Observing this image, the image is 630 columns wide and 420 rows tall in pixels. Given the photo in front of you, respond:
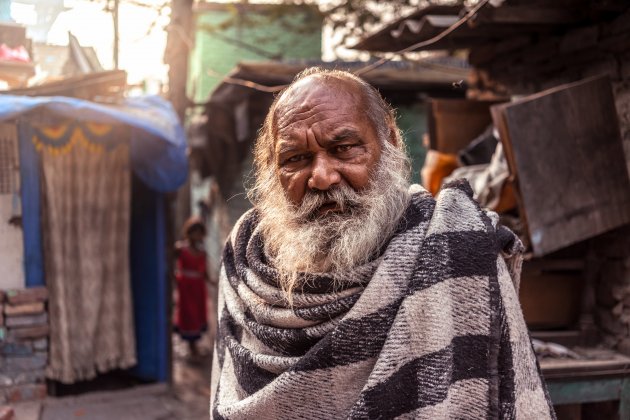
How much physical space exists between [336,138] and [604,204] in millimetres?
2710

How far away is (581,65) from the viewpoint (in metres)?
4.36

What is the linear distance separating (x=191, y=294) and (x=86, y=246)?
2455 mm

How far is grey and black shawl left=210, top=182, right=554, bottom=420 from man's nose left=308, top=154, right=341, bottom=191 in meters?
0.23

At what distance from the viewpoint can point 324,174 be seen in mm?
1762

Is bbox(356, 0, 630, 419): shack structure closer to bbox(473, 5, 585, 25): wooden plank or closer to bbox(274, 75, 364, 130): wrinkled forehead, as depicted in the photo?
bbox(473, 5, 585, 25): wooden plank

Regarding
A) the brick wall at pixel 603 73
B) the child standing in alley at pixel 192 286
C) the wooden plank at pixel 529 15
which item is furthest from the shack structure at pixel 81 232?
the brick wall at pixel 603 73

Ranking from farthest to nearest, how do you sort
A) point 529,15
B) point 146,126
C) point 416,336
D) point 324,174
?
1. point 146,126
2. point 529,15
3. point 324,174
4. point 416,336

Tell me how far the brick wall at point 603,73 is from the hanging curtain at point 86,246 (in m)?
3.74

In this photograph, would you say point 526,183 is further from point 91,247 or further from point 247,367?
point 91,247

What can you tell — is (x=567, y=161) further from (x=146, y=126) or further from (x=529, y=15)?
(x=146, y=126)

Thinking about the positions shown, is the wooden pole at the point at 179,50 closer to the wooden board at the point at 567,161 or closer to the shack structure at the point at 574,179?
the shack structure at the point at 574,179

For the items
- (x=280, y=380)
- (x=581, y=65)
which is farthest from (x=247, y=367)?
(x=581, y=65)

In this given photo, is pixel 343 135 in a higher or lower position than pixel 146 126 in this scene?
higher

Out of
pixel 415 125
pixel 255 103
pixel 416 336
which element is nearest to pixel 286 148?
pixel 416 336
